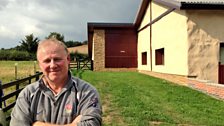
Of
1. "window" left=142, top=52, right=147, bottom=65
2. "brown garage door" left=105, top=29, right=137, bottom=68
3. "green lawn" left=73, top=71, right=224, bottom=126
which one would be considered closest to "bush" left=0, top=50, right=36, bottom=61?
"brown garage door" left=105, top=29, right=137, bottom=68

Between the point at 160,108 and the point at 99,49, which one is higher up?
the point at 99,49

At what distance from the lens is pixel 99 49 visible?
27.8 meters

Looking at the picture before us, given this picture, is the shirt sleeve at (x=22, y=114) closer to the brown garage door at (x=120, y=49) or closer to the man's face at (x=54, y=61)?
the man's face at (x=54, y=61)

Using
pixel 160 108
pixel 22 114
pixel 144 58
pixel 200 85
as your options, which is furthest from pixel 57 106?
pixel 144 58

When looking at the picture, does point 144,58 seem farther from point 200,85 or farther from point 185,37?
point 200,85

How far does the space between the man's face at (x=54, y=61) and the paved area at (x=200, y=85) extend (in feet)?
29.7

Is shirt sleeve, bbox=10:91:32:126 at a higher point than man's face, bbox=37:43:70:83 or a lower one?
lower

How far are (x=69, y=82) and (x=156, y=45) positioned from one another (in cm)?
1806

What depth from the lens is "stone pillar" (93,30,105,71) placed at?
90.9ft

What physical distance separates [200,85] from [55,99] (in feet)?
36.2

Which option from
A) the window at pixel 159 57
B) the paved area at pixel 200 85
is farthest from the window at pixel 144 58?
the paved area at pixel 200 85

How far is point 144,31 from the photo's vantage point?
24.8 meters

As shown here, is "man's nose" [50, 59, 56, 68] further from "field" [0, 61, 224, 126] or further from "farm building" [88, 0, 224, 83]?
"farm building" [88, 0, 224, 83]

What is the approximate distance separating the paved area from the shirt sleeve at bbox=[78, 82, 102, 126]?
891 centimetres
